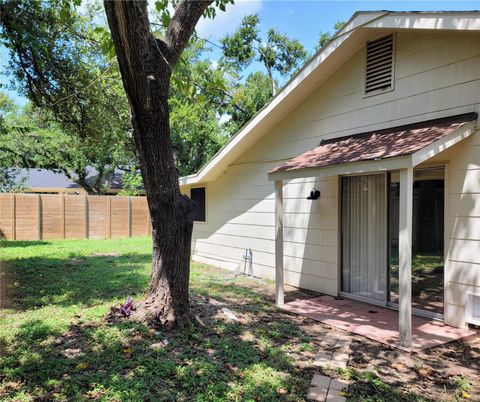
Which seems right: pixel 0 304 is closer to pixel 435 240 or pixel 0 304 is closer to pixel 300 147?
pixel 300 147

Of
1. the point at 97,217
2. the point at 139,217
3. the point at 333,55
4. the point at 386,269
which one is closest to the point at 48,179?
the point at 97,217

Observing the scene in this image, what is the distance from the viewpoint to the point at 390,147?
500cm

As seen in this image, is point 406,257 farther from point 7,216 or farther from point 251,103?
point 251,103

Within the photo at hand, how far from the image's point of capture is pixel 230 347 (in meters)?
4.26

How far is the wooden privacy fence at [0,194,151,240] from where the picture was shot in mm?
15125

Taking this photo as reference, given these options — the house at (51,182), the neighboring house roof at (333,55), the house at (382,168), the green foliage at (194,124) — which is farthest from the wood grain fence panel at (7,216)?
the house at (382,168)

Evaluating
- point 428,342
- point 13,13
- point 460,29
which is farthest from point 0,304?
point 460,29

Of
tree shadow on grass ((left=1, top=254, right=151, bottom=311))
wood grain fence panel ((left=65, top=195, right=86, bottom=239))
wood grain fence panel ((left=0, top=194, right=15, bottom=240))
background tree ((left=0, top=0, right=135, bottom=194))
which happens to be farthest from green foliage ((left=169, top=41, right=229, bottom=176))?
tree shadow on grass ((left=1, top=254, right=151, bottom=311))

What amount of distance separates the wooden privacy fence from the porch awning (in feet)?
39.3

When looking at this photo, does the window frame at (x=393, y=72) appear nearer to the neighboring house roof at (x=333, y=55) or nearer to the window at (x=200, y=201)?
the neighboring house roof at (x=333, y=55)

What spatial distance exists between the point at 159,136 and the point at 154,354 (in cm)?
241

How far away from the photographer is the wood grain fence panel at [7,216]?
14828 mm

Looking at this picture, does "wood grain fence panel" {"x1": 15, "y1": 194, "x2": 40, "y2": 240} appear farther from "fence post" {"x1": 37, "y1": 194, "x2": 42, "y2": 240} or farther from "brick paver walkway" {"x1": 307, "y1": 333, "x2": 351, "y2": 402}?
"brick paver walkway" {"x1": 307, "y1": 333, "x2": 351, "y2": 402}

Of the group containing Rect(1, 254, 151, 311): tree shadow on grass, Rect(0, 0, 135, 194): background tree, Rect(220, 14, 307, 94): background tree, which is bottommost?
Rect(1, 254, 151, 311): tree shadow on grass
